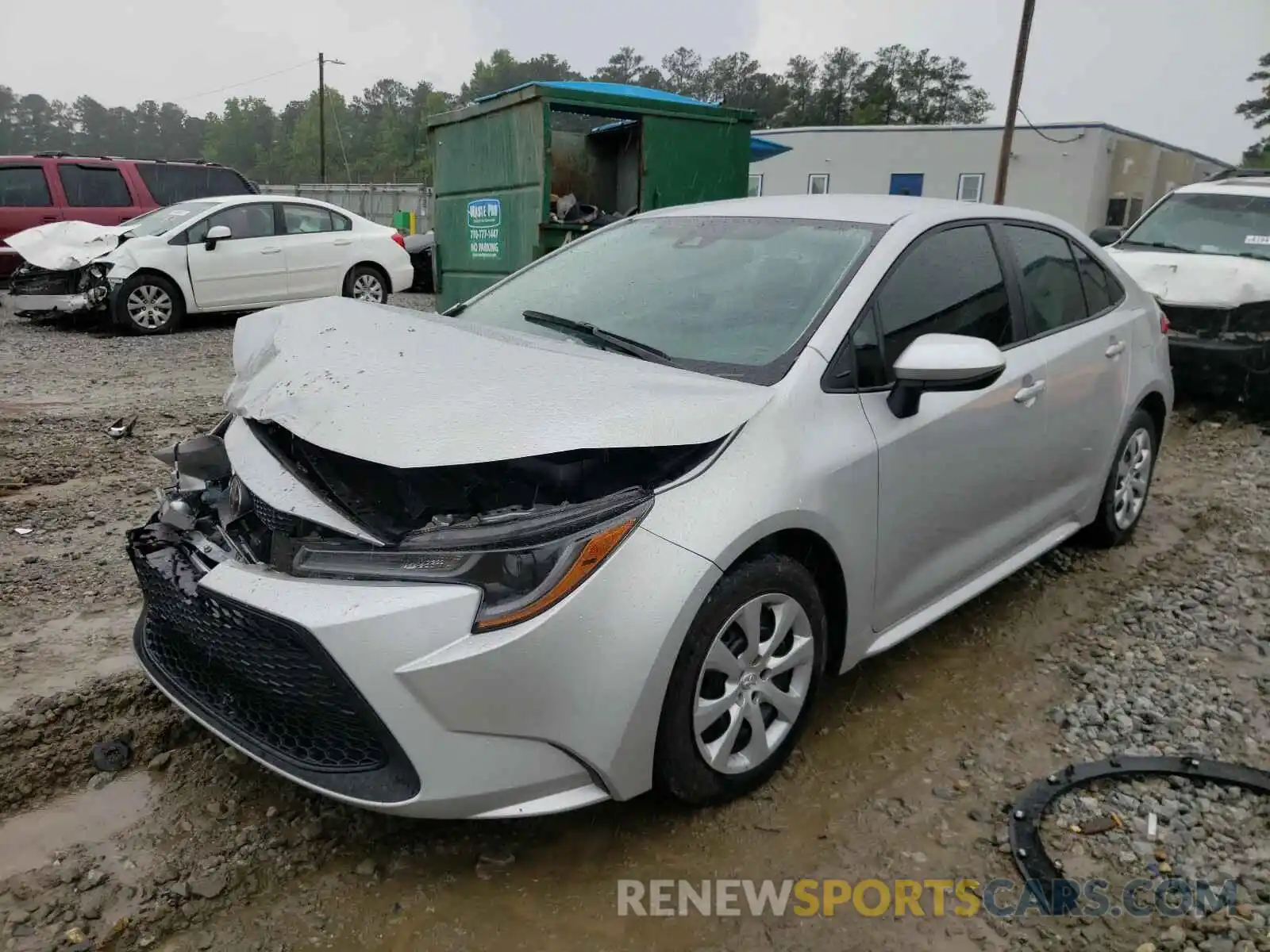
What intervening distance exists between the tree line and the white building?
3406 centimetres

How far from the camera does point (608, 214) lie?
29.0ft

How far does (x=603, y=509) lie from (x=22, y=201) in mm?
12612

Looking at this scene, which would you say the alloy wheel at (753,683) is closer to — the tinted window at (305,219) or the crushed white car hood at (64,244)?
the crushed white car hood at (64,244)

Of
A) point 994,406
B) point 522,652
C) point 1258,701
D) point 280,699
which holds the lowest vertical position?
point 1258,701

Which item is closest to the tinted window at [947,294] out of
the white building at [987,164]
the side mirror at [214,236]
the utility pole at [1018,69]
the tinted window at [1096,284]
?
the tinted window at [1096,284]

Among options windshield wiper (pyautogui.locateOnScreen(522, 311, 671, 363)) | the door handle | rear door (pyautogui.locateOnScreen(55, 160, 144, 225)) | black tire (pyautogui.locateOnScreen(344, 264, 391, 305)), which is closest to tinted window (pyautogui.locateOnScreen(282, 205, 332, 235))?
black tire (pyautogui.locateOnScreen(344, 264, 391, 305))

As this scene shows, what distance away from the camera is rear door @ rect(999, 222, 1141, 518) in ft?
11.7

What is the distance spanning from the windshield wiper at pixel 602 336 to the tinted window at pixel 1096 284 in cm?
214

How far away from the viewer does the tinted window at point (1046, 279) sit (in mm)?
3572

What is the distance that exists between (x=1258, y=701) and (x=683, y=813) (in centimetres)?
213

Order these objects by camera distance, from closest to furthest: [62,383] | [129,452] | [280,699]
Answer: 1. [280,699]
2. [129,452]
3. [62,383]

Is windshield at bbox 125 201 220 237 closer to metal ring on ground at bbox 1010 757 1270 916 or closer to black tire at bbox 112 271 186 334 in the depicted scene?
black tire at bbox 112 271 186 334

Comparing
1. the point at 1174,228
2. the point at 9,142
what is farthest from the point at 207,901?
the point at 9,142

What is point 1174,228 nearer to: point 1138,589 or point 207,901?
point 1138,589
